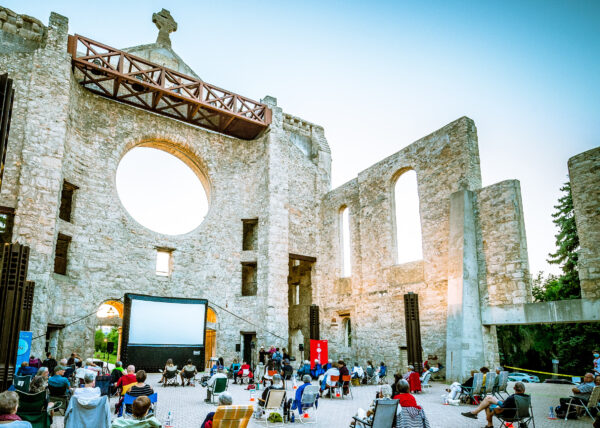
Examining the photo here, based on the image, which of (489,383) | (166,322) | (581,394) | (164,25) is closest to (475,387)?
(489,383)

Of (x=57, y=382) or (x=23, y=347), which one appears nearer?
(x=57, y=382)

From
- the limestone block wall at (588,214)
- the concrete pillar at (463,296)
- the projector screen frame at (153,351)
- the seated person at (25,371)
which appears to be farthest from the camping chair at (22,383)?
the limestone block wall at (588,214)

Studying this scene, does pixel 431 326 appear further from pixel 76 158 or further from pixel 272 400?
pixel 76 158

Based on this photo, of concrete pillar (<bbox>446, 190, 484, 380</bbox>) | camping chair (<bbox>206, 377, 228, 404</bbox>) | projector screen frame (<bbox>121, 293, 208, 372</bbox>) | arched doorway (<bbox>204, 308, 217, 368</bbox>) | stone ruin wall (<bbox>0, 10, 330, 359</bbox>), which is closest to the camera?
camping chair (<bbox>206, 377, 228, 404</bbox>)

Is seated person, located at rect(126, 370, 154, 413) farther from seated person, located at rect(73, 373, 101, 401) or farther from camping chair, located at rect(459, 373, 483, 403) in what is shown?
camping chair, located at rect(459, 373, 483, 403)

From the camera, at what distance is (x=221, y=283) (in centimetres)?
1844

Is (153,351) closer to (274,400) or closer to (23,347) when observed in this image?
(23,347)

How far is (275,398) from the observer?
300 inches

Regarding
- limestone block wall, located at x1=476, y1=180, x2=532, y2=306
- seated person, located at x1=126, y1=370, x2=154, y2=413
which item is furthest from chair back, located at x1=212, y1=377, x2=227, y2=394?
limestone block wall, located at x1=476, y1=180, x2=532, y2=306

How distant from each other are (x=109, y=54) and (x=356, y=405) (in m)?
14.5

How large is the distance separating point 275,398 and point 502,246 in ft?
28.9

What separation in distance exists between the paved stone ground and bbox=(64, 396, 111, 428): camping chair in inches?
87.8

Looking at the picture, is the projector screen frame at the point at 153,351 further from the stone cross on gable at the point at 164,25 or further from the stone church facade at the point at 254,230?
the stone cross on gable at the point at 164,25

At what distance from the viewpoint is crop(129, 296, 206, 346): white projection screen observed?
49.7 ft
